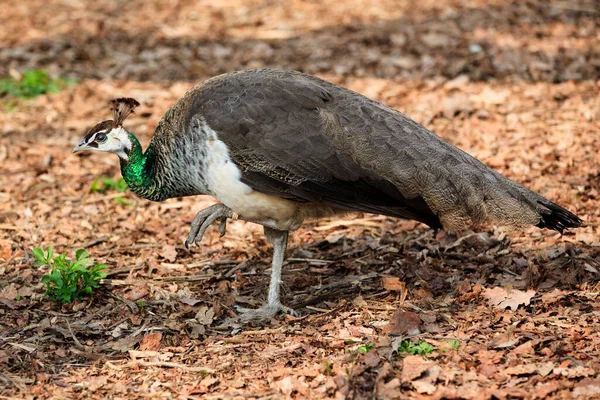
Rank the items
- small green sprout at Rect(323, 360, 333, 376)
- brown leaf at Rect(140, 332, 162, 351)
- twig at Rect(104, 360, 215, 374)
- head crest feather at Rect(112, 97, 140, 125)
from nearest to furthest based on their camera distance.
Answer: small green sprout at Rect(323, 360, 333, 376) < twig at Rect(104, 360, 215, 374) < brown leaf at Rect(140, 332, 162, 351) < head crest feather at Rect(112, 97, 140, 125)

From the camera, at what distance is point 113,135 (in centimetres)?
547

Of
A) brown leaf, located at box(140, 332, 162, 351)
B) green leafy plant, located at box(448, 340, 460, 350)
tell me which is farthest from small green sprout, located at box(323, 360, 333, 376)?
brown leaf, located at box(140, 332, 162, 351)

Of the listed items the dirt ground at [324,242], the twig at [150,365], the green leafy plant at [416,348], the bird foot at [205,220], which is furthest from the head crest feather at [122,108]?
the green leafy plant at [416,348]

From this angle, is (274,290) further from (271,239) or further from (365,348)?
(365,348)

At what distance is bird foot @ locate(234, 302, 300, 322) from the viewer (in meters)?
5.19

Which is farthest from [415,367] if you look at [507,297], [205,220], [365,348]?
[205,220]

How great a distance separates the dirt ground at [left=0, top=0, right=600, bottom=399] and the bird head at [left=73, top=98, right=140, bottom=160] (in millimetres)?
889

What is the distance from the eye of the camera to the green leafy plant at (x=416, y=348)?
430 centimetres

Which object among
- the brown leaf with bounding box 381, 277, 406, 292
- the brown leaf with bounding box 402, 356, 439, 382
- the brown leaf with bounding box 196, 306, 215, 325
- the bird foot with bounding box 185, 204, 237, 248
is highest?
the bird foot with bounding box 185, 204, 237, 248

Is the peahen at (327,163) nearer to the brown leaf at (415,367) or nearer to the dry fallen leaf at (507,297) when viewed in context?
the dry fallen leaf at (507,297)

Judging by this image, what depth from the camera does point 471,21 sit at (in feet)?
33.2

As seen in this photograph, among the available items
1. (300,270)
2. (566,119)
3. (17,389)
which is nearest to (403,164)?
(300,270)

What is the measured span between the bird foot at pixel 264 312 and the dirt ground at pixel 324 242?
0.11 m

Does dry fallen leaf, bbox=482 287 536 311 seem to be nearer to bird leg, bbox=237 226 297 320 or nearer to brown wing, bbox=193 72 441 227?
brown wing, bbox=193 72 441 227
